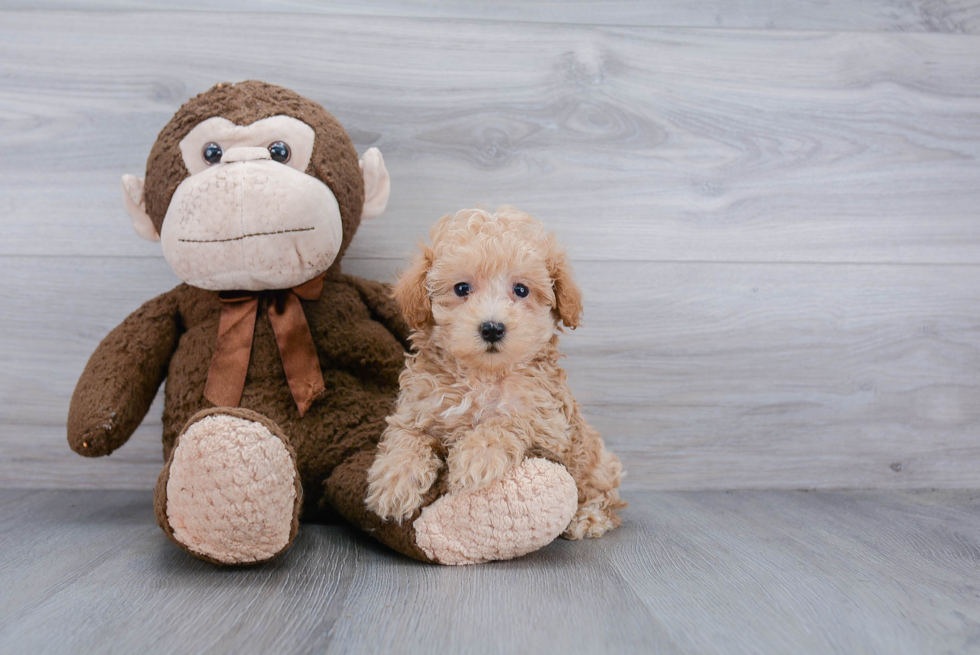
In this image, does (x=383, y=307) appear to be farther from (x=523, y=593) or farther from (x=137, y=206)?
(x=523, y=593)

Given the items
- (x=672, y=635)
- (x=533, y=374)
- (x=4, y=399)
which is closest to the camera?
(x=672, y=635)

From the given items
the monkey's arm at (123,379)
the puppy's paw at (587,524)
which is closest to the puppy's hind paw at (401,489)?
the puppy's paw at (587,524)

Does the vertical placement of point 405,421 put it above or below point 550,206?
below

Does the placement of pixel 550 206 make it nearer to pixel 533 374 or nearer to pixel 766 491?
pixel 533 374

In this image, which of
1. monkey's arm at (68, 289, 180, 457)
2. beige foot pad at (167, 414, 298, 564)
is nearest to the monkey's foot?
beige foot pad at (167, 414, 298, 564)

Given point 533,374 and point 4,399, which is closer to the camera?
point 533,374

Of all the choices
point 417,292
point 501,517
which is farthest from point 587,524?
point 417,292

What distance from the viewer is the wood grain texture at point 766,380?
1.24m

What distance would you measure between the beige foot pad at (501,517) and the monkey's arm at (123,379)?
47cm

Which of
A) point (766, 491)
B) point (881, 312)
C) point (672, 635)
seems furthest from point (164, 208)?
point (881, 312)

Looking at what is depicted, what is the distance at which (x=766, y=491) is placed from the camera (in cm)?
126

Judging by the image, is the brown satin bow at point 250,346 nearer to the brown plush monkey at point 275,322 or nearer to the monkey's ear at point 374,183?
the brown plush monkey at point 275,322

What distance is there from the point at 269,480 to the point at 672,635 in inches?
17.9

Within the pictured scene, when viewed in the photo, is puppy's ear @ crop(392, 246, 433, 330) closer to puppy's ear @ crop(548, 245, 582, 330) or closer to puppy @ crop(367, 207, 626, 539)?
puppy @ crop(367, 207, 626, 539)
